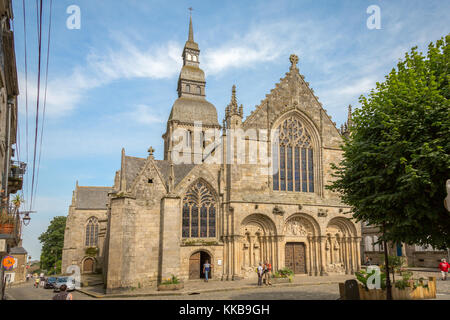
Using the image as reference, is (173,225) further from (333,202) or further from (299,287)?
(333,202)

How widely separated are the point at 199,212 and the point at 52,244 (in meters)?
53.3

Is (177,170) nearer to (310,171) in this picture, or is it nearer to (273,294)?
(310,171)

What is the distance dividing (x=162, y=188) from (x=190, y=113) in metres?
23.4

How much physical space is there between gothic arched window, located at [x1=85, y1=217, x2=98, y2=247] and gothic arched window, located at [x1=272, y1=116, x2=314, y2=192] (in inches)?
1354

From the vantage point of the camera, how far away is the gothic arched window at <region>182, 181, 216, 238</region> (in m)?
23.7

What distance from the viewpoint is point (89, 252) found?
47.6 m

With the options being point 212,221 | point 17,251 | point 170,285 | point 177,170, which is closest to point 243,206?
point 212,221

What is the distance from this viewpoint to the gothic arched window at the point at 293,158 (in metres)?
26.1

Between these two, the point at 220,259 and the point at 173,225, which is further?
the point at 220,259

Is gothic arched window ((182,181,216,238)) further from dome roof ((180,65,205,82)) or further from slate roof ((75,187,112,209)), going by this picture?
slate roof ((75,187,112,209))

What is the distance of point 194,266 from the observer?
23219 millimetres

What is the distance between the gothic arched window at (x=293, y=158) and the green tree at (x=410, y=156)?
13.5 metres
